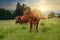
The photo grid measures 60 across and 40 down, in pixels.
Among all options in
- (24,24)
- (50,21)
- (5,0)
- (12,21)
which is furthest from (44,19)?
(5,0)

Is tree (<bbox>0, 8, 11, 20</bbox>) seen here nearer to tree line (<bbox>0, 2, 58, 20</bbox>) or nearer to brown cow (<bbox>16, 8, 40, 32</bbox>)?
tree line (<bbox>0, 2, 58, 20</bbox>)

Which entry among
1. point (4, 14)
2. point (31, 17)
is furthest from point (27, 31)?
→ point (4, 14)

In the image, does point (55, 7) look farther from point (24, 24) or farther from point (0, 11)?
point (0, 11)

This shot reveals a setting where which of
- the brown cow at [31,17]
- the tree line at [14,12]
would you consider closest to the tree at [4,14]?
the tree line at [14,12]

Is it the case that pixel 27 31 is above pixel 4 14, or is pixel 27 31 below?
below

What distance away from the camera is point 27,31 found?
1554 millimetres

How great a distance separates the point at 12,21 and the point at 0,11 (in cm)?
15

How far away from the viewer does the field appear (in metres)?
1.52

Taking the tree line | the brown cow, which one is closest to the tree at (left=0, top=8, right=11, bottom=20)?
the tree line

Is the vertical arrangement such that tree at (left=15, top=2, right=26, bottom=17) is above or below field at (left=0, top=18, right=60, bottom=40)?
above

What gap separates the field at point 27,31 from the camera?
1.52 metres

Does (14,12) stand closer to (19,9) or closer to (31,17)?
(19,9)

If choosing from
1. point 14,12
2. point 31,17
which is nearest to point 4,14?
point 14,12

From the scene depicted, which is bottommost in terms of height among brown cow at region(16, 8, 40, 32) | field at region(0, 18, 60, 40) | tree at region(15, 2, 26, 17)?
field at region(0, 18, 60, 40)
